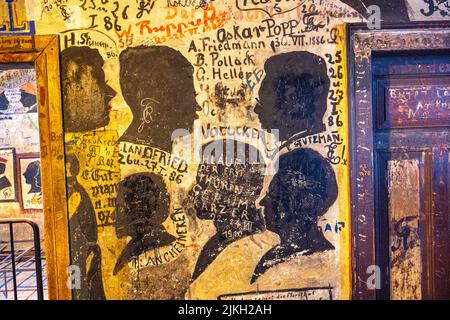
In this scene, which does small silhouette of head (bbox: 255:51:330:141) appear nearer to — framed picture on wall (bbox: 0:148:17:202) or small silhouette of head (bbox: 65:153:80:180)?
small silhouette of head (bbox: 65:153:80:180)

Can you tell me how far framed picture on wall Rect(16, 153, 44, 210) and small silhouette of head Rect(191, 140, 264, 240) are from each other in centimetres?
535

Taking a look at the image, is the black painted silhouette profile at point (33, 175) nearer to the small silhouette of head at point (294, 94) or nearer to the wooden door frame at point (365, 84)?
the small silhouette of head at point (294, 94)

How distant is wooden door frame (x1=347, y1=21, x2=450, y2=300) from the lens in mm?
2822

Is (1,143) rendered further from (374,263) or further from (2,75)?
(374,263)

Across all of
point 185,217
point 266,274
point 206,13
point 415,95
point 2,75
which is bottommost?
point 266,274

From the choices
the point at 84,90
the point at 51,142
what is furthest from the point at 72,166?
the point at 84,90

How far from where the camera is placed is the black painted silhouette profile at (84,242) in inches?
112

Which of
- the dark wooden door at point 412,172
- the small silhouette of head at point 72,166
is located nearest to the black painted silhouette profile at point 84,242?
the small silhouette of head at point 72,166

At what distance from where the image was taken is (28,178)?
700 cm

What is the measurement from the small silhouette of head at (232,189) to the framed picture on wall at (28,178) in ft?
17.6

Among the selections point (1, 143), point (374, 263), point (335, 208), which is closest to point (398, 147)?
point (335, 208)

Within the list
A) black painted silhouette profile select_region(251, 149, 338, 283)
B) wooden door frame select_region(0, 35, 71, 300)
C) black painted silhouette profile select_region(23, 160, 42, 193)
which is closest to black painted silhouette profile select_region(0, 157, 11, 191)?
black painted silhouette profile select_region(23, 160, 42, 193)

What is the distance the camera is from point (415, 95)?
117 inches
